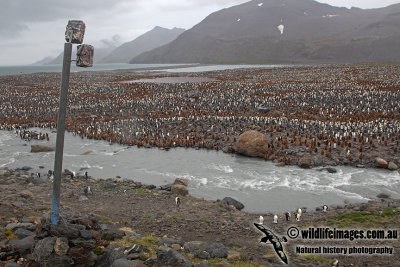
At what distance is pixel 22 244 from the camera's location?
20.7 ft

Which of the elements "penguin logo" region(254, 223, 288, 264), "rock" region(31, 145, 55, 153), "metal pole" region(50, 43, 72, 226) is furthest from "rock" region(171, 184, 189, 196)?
"rock" region(31, 145, 55, 153)

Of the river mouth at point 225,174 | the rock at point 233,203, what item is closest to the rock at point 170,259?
the rock at point 233,203

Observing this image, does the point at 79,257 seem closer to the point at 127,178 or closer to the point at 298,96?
the point at 127,178

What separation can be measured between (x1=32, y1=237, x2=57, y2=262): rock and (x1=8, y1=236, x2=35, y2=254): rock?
295mm

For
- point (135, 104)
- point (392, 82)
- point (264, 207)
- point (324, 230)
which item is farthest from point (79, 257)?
point (392, 82)

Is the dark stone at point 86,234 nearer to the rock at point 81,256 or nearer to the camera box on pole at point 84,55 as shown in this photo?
the rock at point 81,256

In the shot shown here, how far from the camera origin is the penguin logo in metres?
8.19

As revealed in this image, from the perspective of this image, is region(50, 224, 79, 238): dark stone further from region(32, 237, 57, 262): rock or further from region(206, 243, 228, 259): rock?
region(206, 243, 228, 259): rock

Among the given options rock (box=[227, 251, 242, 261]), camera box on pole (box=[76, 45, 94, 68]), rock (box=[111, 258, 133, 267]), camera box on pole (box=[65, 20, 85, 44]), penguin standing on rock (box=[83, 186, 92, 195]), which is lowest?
penguin standing on rock (box=[83, 186, 92, 195])

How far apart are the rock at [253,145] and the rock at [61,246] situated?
14.6m

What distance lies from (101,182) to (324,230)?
1029 cm

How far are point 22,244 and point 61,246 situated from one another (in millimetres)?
860

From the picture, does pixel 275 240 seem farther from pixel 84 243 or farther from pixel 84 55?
pixel 84 55

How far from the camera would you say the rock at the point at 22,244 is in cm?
621
